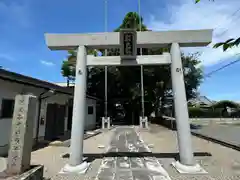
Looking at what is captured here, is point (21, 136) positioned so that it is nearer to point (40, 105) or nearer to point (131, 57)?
point (131, 57)

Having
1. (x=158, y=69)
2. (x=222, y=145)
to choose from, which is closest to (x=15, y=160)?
(x=222, y=145)

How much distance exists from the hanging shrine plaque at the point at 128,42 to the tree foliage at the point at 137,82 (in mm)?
15595

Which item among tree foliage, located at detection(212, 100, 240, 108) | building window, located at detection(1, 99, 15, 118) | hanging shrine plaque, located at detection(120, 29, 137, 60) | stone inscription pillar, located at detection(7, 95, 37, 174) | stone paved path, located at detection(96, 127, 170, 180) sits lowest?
stone paved path, located at detection(96, 127, 170, 180)

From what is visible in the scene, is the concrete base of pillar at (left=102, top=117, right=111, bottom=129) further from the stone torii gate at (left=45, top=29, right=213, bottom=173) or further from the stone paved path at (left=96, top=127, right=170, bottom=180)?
the stone torii gate at (left=45, top=29, right=213, bottom=173)

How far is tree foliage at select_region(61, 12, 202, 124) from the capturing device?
21922 mm

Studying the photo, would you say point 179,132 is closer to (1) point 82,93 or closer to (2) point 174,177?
(2) point 174,177

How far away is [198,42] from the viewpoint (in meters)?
5.88

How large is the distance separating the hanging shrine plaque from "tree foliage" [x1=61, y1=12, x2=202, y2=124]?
1560 centimetres

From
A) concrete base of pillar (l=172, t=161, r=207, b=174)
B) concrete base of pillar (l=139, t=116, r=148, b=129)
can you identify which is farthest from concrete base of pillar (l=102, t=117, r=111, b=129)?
concrete base of pillar (l=172, t=161, r=207, b=174)

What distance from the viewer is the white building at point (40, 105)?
6992mm

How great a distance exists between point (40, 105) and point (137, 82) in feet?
49.2

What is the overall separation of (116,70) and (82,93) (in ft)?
58.8

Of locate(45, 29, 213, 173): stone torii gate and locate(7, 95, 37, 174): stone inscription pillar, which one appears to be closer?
locate(7, 95, 37, 174): stone inscription pillar

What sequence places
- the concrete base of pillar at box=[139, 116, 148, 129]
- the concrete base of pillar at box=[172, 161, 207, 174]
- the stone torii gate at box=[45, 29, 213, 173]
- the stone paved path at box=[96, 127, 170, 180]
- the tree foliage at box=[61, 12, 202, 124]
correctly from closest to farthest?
the stone paved path at box=[96, 127, 170, 180]
the concrete base of pillar at box=[172, 161, 207, 174]
the stone torii gate at box=[45, 29, 213, 173]
the concrete base of pillar at box=[139, 116, 148, 129]
the tree foliage at box=[61, 12, 202, 124]
